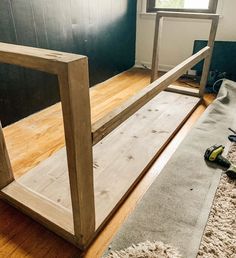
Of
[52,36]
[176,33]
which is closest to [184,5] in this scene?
[176,33]

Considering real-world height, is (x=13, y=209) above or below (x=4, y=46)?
below

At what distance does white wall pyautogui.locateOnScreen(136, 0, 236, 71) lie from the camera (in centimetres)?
277

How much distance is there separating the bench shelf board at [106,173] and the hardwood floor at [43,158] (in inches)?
1.6

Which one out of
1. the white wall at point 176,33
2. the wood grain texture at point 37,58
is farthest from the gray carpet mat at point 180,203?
the white wall at point 176,33

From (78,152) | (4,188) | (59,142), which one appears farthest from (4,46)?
(59,142)

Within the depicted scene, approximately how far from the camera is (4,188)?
1.21 metres

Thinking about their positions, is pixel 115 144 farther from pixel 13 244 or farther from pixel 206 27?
pixel 206 27

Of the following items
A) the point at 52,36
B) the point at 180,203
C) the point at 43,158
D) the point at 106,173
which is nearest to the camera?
the point at 180,203

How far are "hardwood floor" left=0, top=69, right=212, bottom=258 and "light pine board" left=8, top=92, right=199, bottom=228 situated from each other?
0.06 m

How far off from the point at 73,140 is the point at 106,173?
673mm

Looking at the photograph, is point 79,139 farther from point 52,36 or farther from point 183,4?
point 183,4

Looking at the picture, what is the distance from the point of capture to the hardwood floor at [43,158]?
998 millimetres

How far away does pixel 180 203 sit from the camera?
119cm

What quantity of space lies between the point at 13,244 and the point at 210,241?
79 cm
